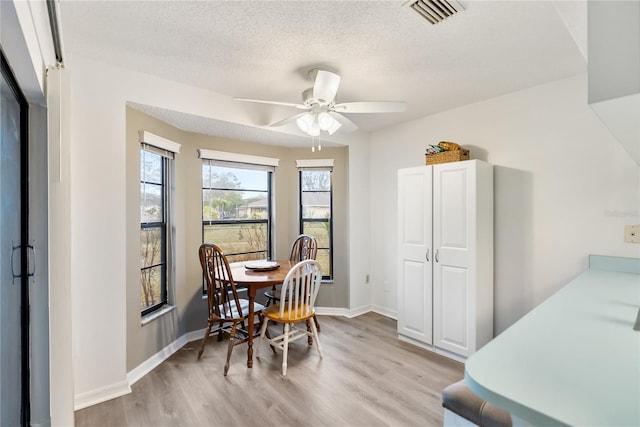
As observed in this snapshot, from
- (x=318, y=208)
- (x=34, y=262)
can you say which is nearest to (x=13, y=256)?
(x=34, y=262)

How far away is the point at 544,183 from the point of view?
2.71m

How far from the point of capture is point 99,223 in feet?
7.40

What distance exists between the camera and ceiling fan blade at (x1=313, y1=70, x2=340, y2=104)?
85.1 inches

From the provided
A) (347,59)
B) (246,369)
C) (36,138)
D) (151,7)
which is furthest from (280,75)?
(246,369)

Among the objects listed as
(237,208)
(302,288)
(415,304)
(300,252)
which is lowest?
(415,304)

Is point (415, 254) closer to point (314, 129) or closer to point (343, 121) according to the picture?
point (343, 121)

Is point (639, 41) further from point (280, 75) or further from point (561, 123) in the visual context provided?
point (561, 123)

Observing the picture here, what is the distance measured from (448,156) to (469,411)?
2.27 m

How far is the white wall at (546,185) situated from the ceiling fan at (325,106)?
4.01 feet

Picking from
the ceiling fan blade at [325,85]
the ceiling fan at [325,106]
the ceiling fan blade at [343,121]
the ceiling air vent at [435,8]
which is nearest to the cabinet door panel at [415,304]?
the ceiling fan blade at [343,121]

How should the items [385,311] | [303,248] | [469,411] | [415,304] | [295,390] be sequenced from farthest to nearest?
[385,311], [303,248], [415,304], [295,390], [469,411]

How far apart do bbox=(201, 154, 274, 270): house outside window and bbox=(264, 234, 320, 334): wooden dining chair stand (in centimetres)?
39

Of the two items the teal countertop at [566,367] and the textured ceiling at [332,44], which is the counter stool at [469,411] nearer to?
the teal countertop at [566,367]

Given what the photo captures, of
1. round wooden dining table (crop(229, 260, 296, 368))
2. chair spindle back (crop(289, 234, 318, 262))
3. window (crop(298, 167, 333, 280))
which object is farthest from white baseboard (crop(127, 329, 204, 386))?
window (crop(298, 167, 333, 280))
